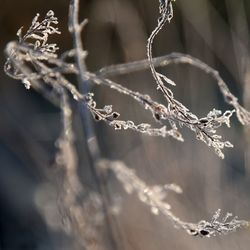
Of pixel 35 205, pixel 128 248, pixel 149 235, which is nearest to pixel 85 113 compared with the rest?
pixel 128 248

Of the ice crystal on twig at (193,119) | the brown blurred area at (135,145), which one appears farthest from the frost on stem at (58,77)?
the brown blurred area at (135,145)

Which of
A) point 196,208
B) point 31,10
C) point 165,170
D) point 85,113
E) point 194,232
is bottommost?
point 194,232

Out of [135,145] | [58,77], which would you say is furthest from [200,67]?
[135,145]

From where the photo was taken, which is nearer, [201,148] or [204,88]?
[201,148]

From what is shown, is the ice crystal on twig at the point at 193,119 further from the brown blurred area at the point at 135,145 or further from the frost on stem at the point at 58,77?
the brown blurred area at the point at 135,145

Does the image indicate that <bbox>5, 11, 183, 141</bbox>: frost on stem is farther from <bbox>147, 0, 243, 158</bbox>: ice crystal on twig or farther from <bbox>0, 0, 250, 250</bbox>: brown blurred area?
<bbox>0, 0, 250, 250</bbox>: brown blurred area

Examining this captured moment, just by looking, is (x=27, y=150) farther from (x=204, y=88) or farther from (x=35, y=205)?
(x=204, y=88)

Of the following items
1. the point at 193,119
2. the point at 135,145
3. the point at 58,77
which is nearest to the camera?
the point at 193,119

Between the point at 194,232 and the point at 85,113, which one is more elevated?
the point at 85,113

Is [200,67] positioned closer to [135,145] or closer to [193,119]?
[193,119]
